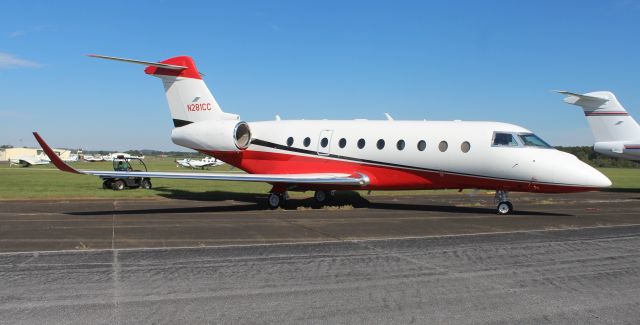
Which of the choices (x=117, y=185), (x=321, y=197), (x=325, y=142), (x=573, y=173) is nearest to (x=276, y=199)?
(x=321, y=197)

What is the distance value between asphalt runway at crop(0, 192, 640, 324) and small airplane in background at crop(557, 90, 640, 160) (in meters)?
16.0

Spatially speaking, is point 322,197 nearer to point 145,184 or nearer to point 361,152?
point 361,152

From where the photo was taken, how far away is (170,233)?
37.0ft

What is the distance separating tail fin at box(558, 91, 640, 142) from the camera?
1113 inches

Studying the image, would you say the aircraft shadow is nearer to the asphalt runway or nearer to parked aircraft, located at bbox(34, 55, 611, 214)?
parked aircraft, located at bbox(34, 55, 611, 214)

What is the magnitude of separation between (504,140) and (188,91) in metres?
12.1

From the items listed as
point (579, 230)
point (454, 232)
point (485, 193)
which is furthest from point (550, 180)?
point (485, 193)

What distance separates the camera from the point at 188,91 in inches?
826

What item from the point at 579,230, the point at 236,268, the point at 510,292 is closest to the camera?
the point at 510,292

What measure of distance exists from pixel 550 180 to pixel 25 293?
44.2ft

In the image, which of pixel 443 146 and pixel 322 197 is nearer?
pixel 443 146

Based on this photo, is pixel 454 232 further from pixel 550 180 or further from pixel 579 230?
pixel 550 180

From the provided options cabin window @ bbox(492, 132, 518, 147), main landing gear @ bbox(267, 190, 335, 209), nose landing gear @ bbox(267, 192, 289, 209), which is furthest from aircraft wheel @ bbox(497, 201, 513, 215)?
nose landing gear @ bbox(267, 192, 289, 209)

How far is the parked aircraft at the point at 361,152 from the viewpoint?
15375 millimetres
